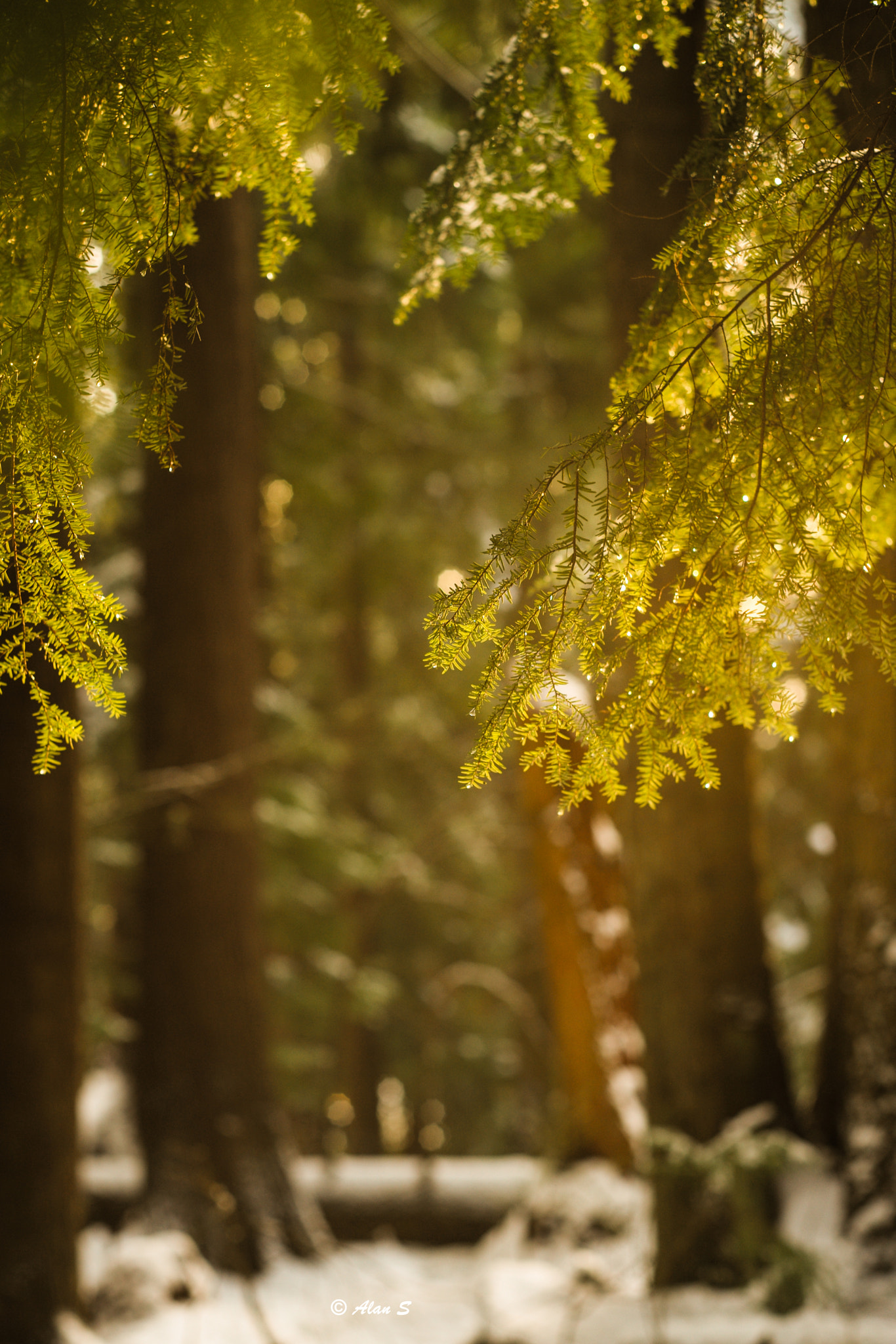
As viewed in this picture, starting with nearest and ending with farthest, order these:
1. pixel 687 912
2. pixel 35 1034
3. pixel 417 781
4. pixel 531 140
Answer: pixel 531 140, pixel 35 1034, pixel 687 912, pixel 417 781

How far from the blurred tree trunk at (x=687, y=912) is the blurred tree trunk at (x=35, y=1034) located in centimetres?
293

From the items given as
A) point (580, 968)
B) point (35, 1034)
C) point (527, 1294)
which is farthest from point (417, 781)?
point (35, 1034)

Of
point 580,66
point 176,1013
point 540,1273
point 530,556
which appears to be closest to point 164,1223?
point 176,1013

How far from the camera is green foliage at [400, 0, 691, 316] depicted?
2.68 metres

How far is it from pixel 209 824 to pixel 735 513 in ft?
17.2

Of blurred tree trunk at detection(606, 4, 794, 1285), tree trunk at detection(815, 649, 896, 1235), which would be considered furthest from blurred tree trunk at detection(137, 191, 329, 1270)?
tree trunk at detection(815, 649, 896, 1235)

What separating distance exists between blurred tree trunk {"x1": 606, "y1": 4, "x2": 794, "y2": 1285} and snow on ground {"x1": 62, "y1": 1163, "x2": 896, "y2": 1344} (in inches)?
20.5

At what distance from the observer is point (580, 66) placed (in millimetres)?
2805

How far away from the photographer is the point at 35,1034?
175 inches

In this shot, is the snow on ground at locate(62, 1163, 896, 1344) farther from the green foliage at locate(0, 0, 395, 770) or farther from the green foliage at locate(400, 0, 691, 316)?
the green foliage at locate(400, 0, 691, 316)

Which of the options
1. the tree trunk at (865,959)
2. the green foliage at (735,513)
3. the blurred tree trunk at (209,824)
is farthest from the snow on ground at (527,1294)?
the green foliage at (735,513)

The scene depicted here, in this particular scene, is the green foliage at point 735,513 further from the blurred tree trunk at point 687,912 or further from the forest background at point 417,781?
the blurred tree trunk at point 687,912

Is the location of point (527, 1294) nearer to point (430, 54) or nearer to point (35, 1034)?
point (35, 1034)

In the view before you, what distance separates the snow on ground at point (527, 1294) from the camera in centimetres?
408
